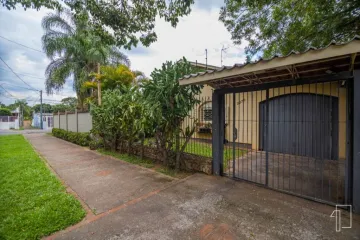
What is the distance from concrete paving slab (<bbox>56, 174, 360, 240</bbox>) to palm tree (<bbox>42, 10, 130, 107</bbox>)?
11633mm

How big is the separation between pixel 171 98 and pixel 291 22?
226 inches

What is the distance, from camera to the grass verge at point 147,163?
5016 mm

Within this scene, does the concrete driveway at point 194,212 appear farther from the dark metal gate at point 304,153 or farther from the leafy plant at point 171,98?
the leafy plant at point 171,98

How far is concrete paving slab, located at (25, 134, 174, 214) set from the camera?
3.65m

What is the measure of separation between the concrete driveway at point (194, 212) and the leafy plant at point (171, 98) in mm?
1357

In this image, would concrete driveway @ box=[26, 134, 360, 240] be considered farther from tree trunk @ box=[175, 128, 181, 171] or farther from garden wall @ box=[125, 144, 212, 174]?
tree trunk @ box=[175, 128, 181, 171]

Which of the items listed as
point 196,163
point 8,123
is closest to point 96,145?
point 196,163

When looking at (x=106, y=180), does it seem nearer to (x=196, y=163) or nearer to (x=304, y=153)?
(x=196, y=163)

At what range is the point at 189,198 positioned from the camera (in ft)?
11.7

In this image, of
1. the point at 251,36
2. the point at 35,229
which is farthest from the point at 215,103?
the point at 251,36

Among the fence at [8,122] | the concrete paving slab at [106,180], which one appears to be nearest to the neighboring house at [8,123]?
the fence at [8,122]

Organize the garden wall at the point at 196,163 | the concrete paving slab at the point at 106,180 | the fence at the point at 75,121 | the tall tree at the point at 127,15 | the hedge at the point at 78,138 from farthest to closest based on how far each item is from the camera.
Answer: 1. the fence at the point at 75,121
2. the hedge at the point at 78,138
3. the garden wall at the point at 196,163
4. the tall tree at the point at 127,15
5. the concrete paving slab at the point at 106,180

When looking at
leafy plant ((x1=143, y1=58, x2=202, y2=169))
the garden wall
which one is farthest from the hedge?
the garden wall

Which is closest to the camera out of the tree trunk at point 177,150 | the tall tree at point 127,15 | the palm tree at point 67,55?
the tall tree at point 127,15
